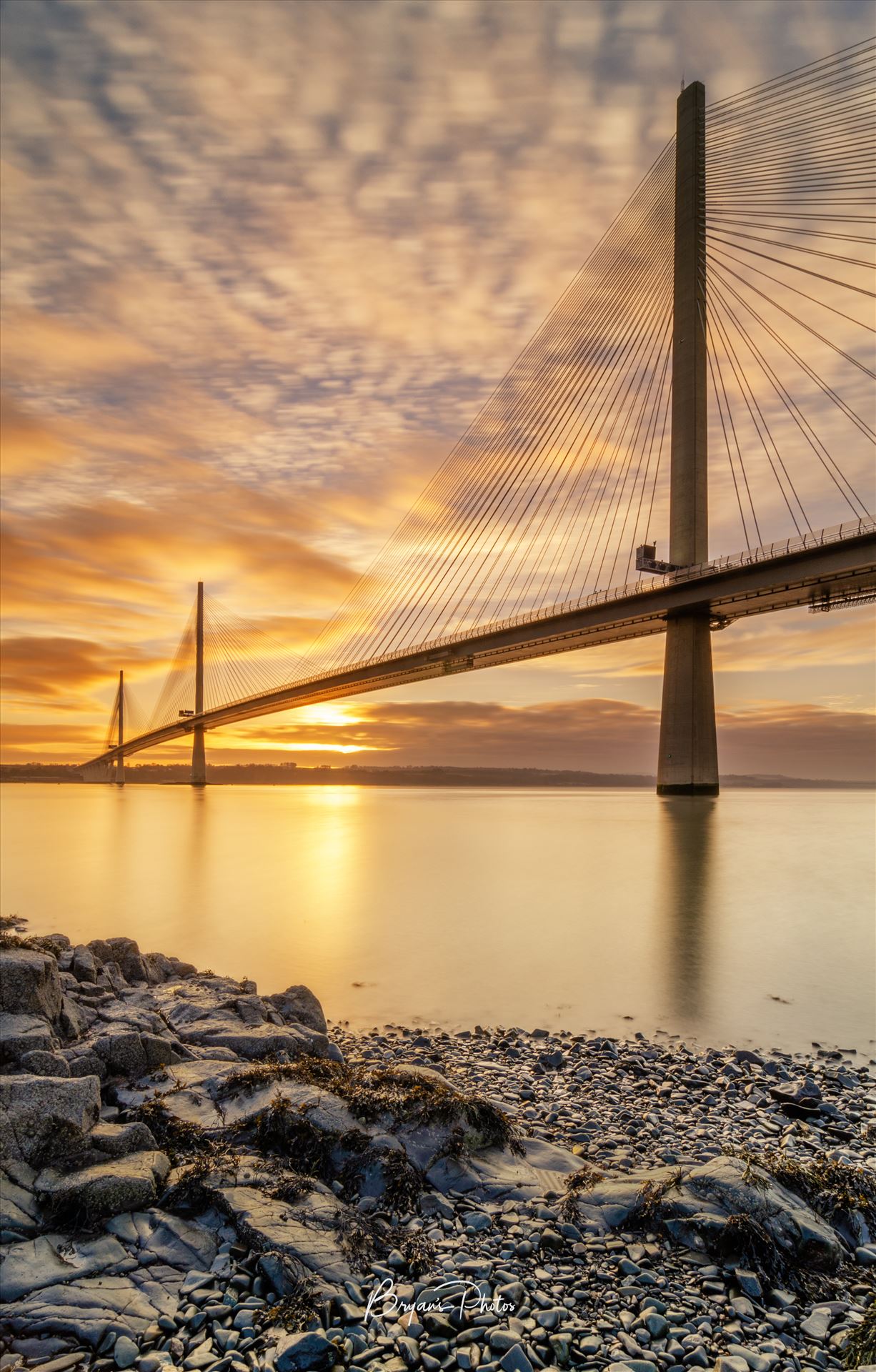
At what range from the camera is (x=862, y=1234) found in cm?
373

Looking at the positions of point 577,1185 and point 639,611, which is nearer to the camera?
point 577,1185

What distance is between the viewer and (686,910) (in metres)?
14.8

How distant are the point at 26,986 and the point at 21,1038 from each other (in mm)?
505

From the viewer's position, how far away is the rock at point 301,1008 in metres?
7.04

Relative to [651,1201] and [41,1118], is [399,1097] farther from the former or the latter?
[41,1118]

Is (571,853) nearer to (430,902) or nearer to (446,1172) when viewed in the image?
(430,902)

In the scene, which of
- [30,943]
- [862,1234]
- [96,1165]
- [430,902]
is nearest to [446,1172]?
[96,1165]

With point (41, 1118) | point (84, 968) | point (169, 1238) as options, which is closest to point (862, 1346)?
point (169, 1238)

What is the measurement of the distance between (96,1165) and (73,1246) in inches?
18.8

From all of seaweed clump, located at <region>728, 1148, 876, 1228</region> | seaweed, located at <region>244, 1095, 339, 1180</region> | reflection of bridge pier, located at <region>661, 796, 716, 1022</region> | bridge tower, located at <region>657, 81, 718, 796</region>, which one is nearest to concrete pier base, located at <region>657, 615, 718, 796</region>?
bridge tower, located at <region>657, 81, 718, 796</region>

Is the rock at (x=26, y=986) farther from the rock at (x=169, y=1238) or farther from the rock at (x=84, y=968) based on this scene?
the rock at (x=169, y=1238)

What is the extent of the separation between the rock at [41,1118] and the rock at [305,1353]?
5.49 feet

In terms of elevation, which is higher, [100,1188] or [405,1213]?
[100,1188]

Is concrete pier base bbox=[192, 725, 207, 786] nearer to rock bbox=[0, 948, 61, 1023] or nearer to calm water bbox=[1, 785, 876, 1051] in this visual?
calm water bbox=[1, 785, 876, 1051]
